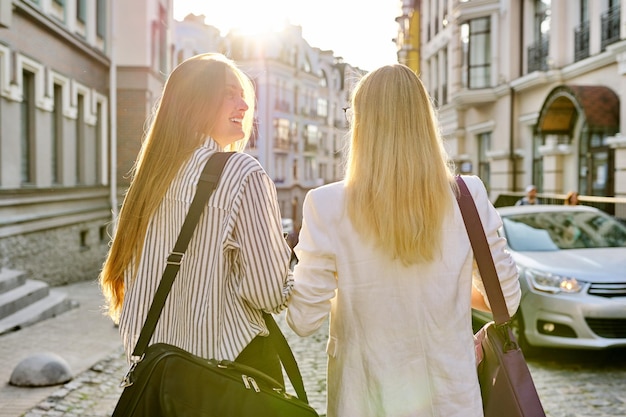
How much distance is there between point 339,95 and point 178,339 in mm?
86076

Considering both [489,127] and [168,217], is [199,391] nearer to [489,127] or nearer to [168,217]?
[168,217]

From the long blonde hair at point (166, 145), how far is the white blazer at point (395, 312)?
1.59ft

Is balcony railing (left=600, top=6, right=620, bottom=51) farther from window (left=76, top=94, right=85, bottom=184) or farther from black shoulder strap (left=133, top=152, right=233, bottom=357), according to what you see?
black shoulder strap (left=133, top=152, right=233, bottom=357)

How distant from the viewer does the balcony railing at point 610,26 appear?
56.0 ft

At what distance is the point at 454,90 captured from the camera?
99.7 feet

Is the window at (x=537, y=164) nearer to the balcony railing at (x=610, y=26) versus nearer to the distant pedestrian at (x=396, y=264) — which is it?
the balcony railing at (x=610, y=26)

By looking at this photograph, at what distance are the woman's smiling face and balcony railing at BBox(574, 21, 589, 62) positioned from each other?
18.1 m

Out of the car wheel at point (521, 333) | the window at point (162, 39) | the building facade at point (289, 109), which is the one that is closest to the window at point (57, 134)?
the window at point (162, 39)

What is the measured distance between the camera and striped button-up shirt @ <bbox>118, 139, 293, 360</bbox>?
2484mm

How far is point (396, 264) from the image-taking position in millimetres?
2559

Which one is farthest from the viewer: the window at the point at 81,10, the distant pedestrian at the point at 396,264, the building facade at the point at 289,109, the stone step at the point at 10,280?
the building facade at the point at 289,109

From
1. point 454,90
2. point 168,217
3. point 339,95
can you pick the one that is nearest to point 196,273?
point 168,217

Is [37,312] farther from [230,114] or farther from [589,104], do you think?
[589,104]

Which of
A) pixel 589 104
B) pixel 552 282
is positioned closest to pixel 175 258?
pixel 552 282
